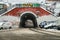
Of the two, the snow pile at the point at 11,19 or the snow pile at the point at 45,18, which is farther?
the snow pile at the point at 45,18

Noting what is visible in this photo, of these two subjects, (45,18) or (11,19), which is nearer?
(45,18)

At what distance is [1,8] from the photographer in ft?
166

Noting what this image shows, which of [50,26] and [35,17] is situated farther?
[35,17]

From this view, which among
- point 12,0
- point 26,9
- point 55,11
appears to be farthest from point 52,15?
point 12,0

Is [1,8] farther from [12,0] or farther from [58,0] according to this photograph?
[58,0]

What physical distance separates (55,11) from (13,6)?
909 centimetres

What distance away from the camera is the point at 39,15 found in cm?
5084

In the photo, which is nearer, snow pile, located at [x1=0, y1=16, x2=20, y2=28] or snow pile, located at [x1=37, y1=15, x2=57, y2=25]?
snow pile, located at [x1=0, y1=16, x2=20, y2=28]

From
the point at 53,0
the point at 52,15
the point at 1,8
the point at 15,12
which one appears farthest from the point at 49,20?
the point at 1,8

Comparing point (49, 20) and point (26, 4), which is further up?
point (26, 4)

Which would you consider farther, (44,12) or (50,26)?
(44,12)

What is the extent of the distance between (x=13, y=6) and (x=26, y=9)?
290 cm

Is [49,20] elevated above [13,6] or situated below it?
below

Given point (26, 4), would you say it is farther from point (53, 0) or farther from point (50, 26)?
point (50, 26)
